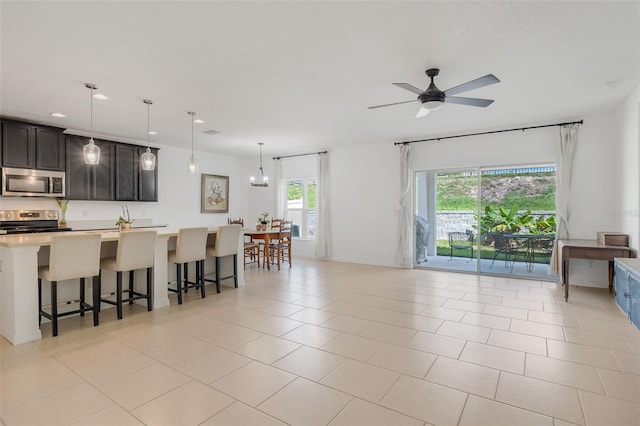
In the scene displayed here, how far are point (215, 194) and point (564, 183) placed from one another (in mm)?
7349

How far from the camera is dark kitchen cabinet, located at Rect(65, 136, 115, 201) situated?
5.66m

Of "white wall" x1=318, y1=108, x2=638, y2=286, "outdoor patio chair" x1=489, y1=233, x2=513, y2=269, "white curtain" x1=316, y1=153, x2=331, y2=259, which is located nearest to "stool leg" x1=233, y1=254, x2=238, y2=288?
"white curtain" x1=316, y1=153, x2=331, y2=259

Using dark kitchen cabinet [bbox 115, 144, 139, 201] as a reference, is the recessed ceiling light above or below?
above

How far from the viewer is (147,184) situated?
6.79 metres

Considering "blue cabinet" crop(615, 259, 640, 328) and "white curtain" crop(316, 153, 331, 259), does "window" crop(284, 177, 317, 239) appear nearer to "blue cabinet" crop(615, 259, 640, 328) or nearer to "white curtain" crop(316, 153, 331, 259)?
"white curtain" crop(316, 153, 331, 259)

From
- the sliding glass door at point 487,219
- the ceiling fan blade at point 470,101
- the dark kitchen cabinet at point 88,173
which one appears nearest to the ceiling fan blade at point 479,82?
the ceiling fan blade at point 470,101

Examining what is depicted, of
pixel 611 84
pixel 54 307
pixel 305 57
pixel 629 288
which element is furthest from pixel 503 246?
pixel 54 307

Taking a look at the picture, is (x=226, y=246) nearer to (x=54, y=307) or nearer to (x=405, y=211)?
(x=54, y=307)

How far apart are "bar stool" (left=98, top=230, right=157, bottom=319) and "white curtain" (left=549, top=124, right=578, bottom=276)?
19.8 feet

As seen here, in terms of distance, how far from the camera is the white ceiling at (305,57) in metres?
2.41

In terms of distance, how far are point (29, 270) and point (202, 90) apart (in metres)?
2.58

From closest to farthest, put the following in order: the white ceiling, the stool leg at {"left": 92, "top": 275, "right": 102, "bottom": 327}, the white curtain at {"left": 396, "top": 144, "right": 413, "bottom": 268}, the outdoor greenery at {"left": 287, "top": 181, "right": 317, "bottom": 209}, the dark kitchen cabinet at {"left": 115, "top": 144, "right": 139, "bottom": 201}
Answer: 1. the white ceiling
2. the stool leg at {"left": 92, "top": 275, "right": 102, "bottom": 327}
3. the dark kitchen cabinet at {"left": 115, "top": 144, "right": 139, "bottom": 201}
4. the white curtain at {"left": 396, "top": 144, "right": 413, "bottom": 268}
5. the outdoor greenery at {"left": 287, "top": 181, "right": 317, "bottom": 209}

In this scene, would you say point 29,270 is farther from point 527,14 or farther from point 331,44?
point 527,14

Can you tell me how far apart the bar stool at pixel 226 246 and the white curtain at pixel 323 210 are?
2.88 meters
